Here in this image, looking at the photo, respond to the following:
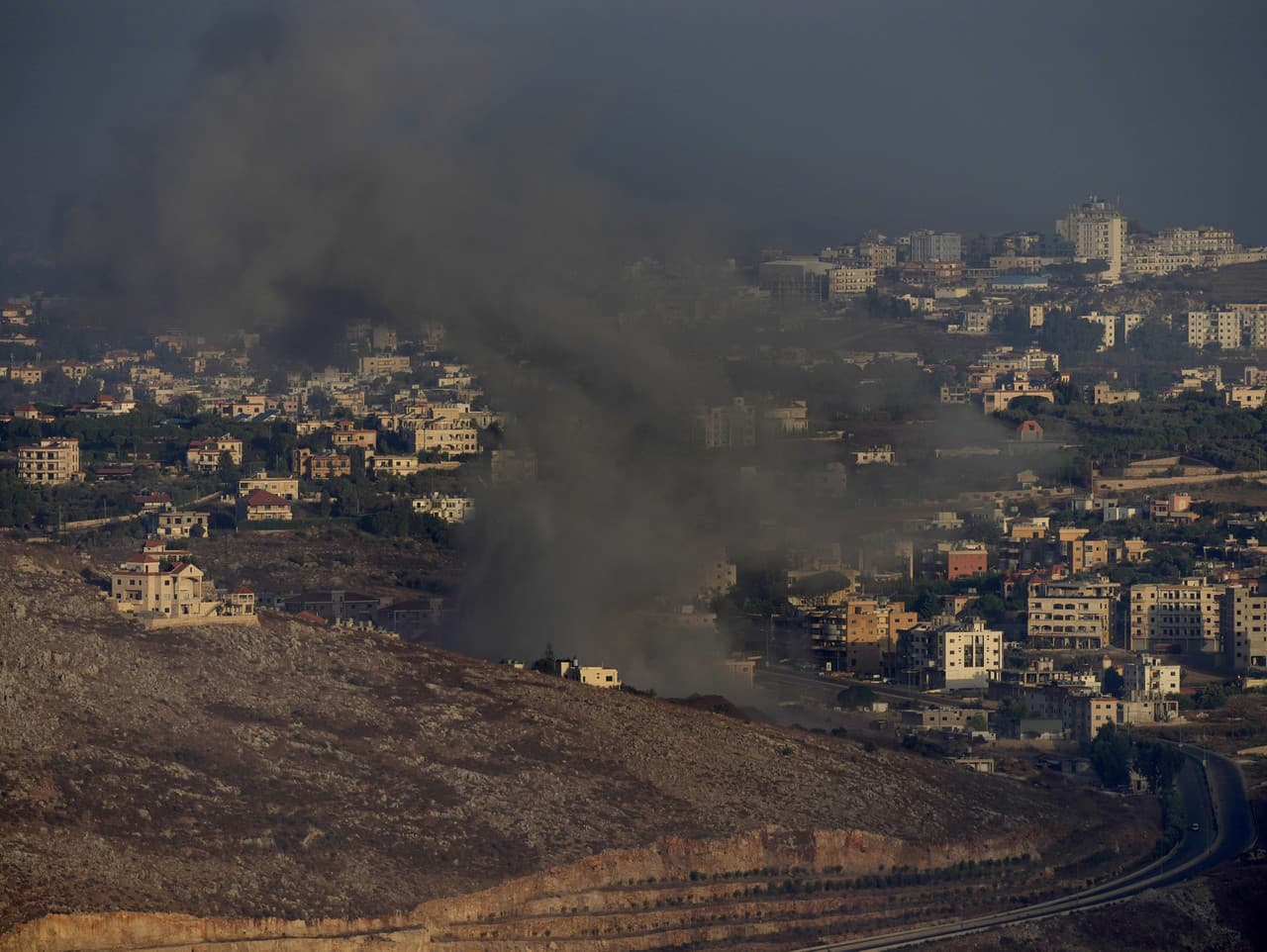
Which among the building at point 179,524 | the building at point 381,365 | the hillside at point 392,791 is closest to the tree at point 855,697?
the hillside at point 392,791

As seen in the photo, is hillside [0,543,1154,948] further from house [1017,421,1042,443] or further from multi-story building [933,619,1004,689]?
house [1017,421,1042,443]

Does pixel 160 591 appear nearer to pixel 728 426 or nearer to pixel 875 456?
pixel 728 426

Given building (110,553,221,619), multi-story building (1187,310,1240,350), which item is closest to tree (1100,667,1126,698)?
building (110,553,221,619)

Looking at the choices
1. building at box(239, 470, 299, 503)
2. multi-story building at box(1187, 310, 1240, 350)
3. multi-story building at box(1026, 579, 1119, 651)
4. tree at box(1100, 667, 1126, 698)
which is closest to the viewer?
tree at box(1100, 667, 1126, 698)

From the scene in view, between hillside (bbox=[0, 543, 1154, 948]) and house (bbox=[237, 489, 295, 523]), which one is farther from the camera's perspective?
house (bbox=[237, 489, 295, 523])

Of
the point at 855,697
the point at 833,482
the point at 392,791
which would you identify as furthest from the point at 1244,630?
the point at 392,791

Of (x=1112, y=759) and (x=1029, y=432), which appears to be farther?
(x=1029, y=432)

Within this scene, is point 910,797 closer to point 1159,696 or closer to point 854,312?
point 1159,696

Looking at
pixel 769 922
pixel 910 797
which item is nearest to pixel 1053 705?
pixel 910 797
